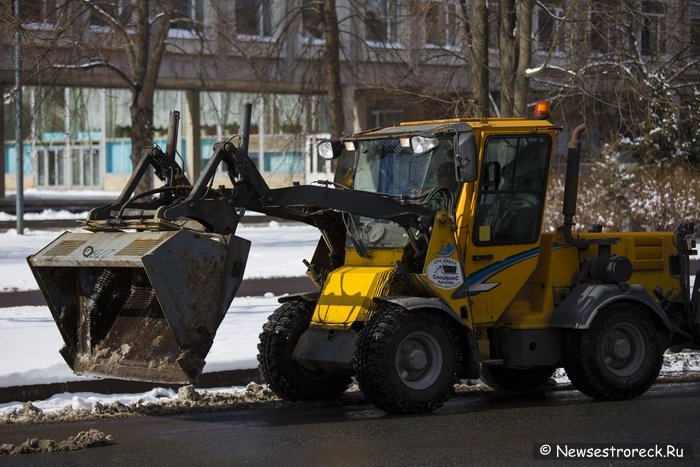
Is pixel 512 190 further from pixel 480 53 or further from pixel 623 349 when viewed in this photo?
pixel 480 53

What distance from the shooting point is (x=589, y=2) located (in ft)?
55.0

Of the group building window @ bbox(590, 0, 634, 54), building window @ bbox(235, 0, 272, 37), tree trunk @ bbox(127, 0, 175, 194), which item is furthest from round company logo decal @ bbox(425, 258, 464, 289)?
building window @ bbox(235, 0, 272, 37)

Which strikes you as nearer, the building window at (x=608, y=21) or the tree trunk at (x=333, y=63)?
the building window at (x=608, y=21)

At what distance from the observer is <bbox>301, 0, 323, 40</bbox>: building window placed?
25845mm

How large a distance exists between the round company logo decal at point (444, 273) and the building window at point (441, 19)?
8688 mm

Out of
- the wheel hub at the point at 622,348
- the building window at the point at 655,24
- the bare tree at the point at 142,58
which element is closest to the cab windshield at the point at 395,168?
the wheel hub at the point at 622,348

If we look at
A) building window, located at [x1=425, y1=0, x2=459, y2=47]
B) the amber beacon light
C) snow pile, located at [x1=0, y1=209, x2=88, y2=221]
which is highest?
building window, located at [x1=425, y1=0, x2=459, y2=47]

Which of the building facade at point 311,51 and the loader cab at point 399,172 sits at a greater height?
the building facade at point 311,51

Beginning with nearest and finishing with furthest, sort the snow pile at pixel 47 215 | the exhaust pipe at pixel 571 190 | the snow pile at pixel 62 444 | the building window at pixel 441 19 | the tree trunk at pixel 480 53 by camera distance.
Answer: the snow pile at pixel 62 444
the exhaust pipe at pixel 571 190
the tree trunk at pixel 480 53
the building window at pixel 441 19
the snow pile at pixel 47 215

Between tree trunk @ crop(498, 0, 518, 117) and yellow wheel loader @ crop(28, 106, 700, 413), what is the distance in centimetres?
728

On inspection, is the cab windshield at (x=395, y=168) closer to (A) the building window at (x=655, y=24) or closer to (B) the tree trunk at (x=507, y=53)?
(B) the tree trunk at (x=507, y=53)

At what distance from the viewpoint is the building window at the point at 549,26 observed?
17.2 metres

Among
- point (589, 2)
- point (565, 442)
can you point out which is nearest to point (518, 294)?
point (565, 442)

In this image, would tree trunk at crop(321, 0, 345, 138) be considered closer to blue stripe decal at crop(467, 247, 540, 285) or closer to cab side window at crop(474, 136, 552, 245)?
cab side window at crop(474, 136, 552, 245)
